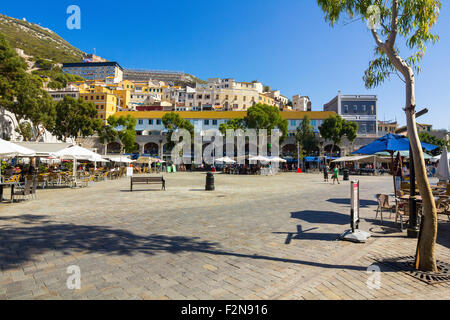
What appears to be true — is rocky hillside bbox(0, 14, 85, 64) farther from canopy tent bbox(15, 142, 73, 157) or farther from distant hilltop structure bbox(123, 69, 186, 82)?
canopy tent bbox(15, 142, 73, 157)

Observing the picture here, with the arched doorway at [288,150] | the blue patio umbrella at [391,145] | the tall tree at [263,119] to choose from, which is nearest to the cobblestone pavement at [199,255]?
the blue patio umbrella at [391,145]

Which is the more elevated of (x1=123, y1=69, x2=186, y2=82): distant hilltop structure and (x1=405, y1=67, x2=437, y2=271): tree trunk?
(x1=123, y1=69, x2=186, y2=82): distant hilltop structure

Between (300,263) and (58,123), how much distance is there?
40.2 m

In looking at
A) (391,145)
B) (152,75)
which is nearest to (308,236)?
(391,145)

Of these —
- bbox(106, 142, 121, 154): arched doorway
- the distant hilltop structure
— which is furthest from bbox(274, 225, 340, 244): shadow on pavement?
the distant hilltop structure

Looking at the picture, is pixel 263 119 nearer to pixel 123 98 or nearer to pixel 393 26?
pixel 393 26

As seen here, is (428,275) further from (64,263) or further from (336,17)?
(64,263)

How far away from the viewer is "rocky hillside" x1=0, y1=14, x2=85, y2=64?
474 ft

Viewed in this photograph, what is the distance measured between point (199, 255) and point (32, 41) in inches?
8174

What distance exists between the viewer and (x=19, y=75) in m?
26.1

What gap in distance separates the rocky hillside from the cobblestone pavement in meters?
165

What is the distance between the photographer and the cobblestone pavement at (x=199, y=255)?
3236 mm
